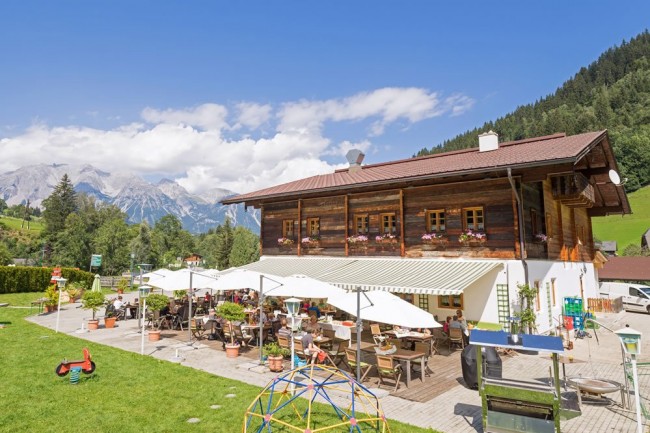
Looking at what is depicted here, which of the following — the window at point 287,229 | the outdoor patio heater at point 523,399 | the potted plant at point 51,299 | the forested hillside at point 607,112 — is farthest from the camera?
the forested hillside at point 607,112

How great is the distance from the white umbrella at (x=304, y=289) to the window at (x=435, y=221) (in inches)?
228


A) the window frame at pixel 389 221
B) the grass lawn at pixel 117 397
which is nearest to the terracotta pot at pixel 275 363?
the grass lawn at pixel 117 397

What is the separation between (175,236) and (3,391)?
4155 inches

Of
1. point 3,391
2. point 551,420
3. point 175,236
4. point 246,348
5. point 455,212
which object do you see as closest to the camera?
point 551,420

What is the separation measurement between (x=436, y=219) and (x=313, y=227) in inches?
275

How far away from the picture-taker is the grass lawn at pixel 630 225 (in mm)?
71188

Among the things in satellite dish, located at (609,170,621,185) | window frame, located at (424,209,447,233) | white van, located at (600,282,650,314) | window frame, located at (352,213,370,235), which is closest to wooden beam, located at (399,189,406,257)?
window frame, located at (424,209,447,233)

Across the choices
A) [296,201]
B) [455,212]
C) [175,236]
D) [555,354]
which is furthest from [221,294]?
[175,236]

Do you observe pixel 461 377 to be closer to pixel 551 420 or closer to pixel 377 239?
pixel 551 420

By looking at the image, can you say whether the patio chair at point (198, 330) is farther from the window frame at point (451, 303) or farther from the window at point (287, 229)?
the window frame at point (451, 303)

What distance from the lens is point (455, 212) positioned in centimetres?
1602

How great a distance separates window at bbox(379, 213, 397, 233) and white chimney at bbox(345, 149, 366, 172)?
21.9 feet

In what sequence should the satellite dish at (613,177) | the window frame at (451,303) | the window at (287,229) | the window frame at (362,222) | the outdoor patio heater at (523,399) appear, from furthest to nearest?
the window at (287,229) → the window frame at (362,222) → the satellite dish at (613,177) → the window frame at (451,303) → the outdoor patio heater at (523,399)

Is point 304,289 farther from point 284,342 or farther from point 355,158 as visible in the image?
point 355,158
